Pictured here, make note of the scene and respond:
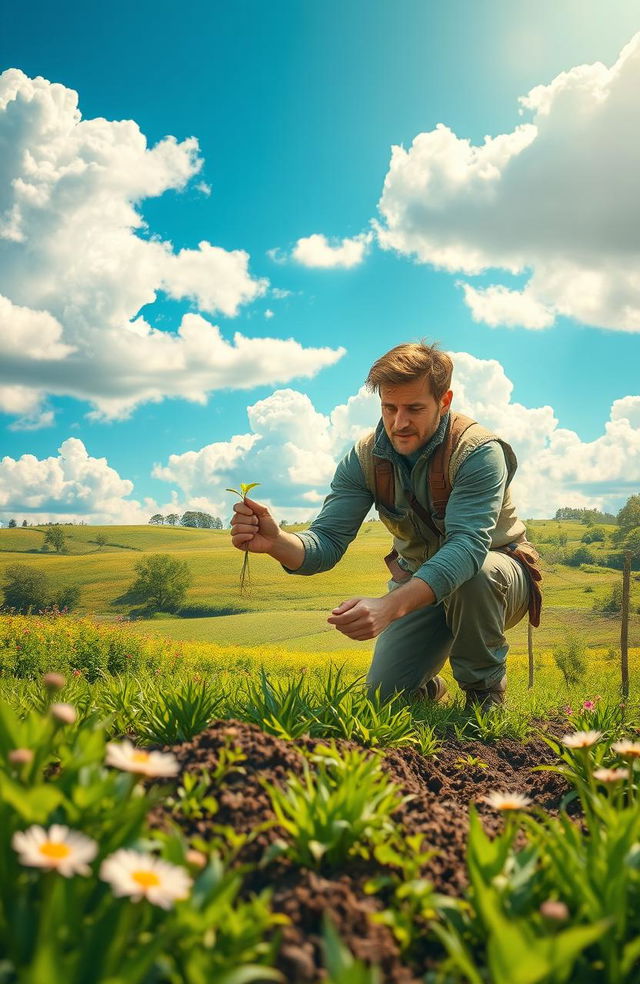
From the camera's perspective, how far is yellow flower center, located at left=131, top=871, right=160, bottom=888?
4.32 ft

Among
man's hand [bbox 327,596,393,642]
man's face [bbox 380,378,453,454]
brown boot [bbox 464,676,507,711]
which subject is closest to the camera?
man's hand [bbox 327,596,393,642]

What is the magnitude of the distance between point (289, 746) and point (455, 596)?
2.38 meters

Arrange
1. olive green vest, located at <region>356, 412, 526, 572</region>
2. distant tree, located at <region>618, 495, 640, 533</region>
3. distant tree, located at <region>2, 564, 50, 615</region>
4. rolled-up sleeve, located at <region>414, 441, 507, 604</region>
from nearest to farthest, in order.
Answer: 1. rolled-up sleeve, located at <region>414, 441, 507, 604</region>
2. olive green vest, located at <region>356, 412, 526, 572</region>
3. distant tree, located at <region>2, 564, 50, 615</region>
4. distant tree, located at <region>618, 495, 640, 533</region>

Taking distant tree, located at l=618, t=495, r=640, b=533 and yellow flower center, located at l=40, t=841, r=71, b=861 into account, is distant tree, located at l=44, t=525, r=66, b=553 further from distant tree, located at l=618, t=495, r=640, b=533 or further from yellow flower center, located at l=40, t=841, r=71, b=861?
yellow flower center, located at l=40, t=841, r=71, b=861

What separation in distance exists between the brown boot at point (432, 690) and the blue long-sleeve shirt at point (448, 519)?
1.41m

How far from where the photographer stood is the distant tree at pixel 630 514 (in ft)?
90.3

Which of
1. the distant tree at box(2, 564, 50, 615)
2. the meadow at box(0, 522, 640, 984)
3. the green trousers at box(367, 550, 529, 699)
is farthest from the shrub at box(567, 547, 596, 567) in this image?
the meadow at box(0, 522, 640, 984)

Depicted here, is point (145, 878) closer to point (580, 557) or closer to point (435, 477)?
point (435, 477)

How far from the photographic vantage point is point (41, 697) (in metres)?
4.17

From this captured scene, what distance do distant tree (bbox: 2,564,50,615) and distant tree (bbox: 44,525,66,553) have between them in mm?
14656

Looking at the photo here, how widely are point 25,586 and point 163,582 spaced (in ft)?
15.3

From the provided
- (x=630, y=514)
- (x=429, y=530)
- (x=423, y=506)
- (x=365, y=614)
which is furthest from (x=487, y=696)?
(x=630, y=514)

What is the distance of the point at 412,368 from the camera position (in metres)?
4.48

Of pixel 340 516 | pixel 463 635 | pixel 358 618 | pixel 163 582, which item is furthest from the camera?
pixel 163 582
